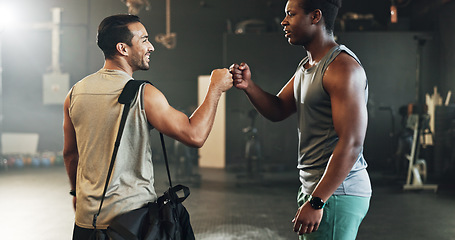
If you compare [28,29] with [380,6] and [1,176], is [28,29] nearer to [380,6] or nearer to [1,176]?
[1,176]

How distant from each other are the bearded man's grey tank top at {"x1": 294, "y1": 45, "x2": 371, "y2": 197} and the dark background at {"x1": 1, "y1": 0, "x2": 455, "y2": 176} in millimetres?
6102

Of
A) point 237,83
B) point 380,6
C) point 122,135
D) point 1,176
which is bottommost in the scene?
point 1,176

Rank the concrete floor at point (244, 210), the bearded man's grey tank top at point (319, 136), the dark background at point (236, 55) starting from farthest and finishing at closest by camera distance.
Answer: the dark background at point (236, 55) < the concrete floor at point (244, 210) < the bearded man's grey tank top at point (319, 136)

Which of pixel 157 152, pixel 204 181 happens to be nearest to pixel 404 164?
pixel 204 181

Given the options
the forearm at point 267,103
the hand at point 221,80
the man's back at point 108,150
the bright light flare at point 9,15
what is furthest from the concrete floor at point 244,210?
the bright light flare at point 9,15

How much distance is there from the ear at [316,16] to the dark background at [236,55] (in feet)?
20.0

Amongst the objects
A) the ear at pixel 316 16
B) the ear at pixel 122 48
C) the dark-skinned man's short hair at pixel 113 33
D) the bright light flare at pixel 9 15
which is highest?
the bright light flare at pixel 9 15

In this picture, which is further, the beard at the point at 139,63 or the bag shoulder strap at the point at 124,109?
the beard at the point at 139,63

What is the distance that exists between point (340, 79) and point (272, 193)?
477cm

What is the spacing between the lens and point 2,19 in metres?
9.07

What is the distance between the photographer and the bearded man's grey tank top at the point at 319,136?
5.19 ft

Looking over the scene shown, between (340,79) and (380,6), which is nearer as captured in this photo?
(340,79)

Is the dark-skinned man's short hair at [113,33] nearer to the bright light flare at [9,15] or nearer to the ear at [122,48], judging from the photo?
the ear at [122,48]

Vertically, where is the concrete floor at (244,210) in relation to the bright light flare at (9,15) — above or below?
below
